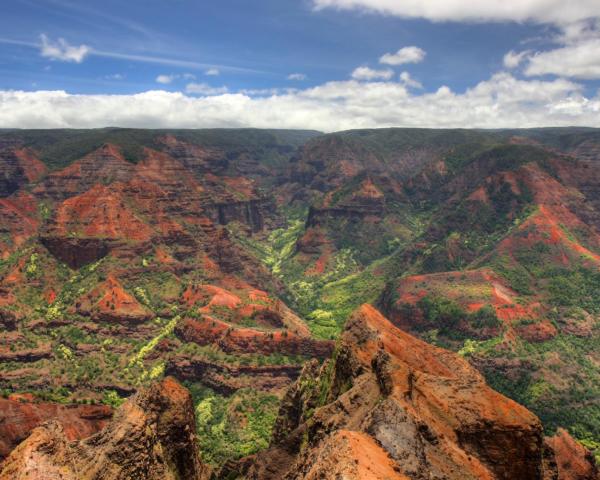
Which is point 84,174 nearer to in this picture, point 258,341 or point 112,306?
point 112,306

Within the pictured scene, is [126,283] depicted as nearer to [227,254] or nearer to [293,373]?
[227,254]

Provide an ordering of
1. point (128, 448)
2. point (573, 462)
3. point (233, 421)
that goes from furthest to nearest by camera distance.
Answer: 1. point (233, 421)
2. point (573, 462)
3. point (128, 448)

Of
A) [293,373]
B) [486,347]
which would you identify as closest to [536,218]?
[486,347]

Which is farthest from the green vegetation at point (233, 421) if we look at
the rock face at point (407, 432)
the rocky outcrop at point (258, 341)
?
the rock face at point (407, 432)

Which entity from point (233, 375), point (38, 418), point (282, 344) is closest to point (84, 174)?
point (233, 375)

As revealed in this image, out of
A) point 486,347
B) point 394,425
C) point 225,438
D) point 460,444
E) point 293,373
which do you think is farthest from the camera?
point 486,347

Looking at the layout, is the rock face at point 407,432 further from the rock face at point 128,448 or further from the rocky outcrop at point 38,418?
the rocky outcrop at point 38,418
